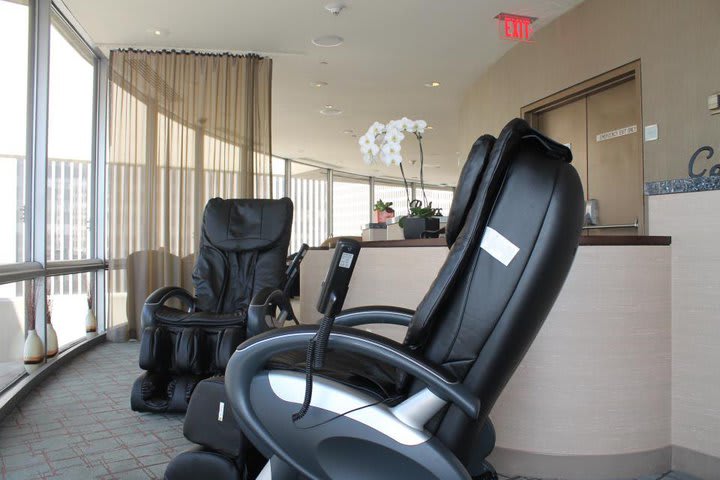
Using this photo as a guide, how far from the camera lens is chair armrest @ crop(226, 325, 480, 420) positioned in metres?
1.04

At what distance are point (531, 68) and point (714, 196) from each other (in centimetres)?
402

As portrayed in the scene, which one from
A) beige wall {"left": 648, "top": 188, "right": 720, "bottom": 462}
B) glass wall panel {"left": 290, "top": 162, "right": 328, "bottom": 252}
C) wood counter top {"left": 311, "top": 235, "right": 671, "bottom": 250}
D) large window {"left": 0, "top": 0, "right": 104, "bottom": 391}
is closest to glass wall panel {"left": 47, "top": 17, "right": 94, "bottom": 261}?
large window {"left": 0, "top": 0, "right": 104, "bottom": 391}

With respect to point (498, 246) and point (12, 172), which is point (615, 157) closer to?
point (498, 246)

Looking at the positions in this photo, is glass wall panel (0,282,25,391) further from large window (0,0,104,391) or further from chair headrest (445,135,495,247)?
chair headrest (445,135,495,247)

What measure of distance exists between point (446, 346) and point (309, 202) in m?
12.5

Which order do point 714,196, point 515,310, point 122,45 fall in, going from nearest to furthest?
point 515,310 < point 714,196 < point 122,45

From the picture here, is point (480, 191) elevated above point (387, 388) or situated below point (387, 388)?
above

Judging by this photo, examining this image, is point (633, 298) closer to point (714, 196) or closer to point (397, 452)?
point (714, 196)

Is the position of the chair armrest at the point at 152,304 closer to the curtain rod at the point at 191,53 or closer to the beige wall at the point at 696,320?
the beige wall at the point at 696,320

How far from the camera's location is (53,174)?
4.27 m

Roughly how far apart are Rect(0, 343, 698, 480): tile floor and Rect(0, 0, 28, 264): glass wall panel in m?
0.97

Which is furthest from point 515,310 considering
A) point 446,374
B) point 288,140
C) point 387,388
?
point 288,140

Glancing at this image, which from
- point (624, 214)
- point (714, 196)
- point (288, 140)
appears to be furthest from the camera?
point (288, 140)

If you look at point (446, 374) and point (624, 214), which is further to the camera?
point (624, 214)
